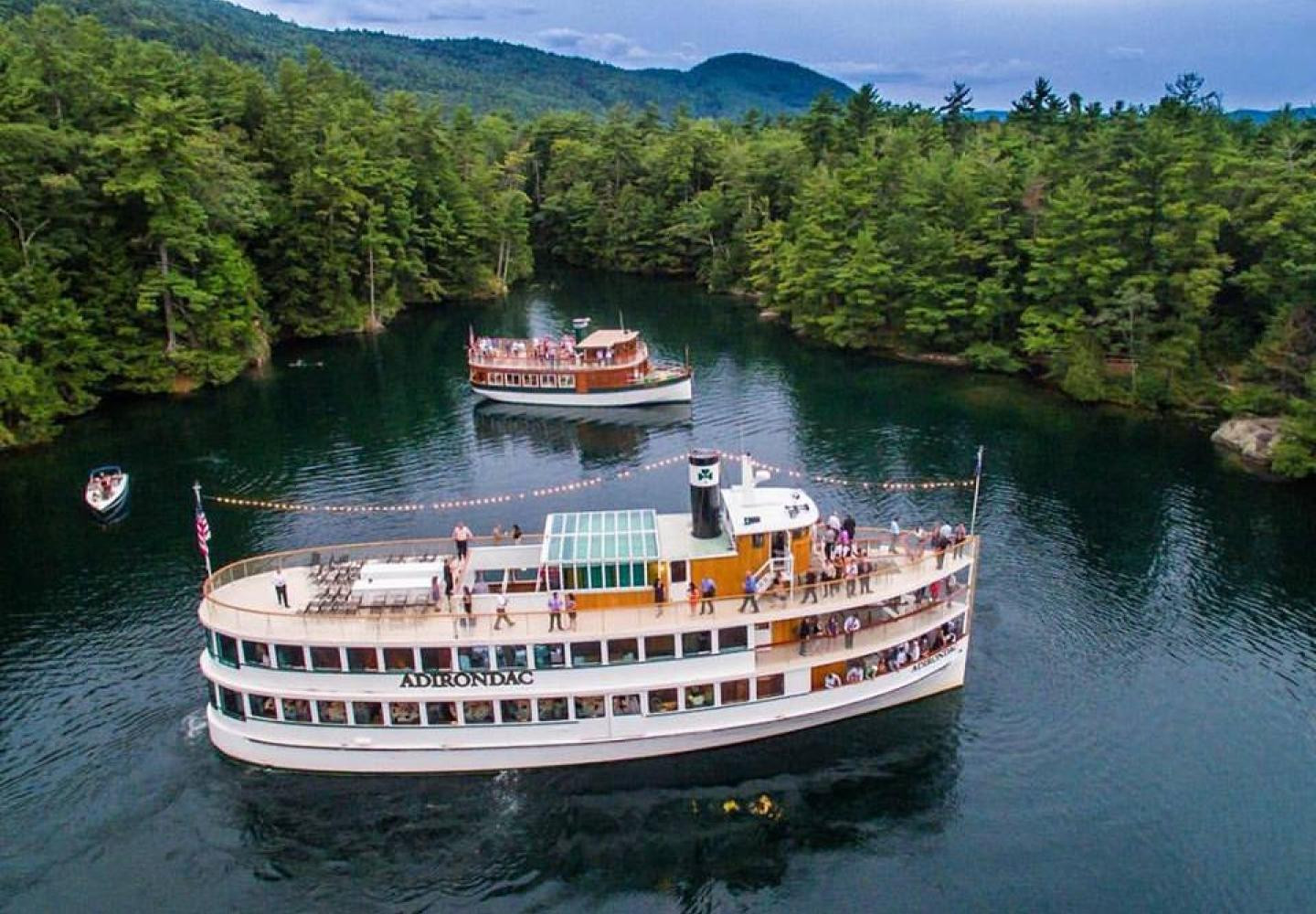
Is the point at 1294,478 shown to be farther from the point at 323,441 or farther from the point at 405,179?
the point at 405,179

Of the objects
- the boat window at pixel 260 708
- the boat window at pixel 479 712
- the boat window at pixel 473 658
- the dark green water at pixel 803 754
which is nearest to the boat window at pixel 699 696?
the dark green water at pixel 803 754

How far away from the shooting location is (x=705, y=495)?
30.8 metres

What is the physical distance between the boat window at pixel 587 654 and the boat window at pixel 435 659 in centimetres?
352

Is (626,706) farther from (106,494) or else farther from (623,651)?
(106,494)

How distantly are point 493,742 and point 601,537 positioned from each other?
6719 mm

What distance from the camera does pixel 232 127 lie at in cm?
8719

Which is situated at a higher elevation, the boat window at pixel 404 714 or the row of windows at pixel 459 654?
the row of windows at pixel 459 654

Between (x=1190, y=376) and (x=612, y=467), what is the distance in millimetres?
36131

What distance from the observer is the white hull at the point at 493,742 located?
28859mm

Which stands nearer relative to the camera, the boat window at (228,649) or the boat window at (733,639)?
the boat window at (228,649)

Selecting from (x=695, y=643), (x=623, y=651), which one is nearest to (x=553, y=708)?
(x=623, y=651)

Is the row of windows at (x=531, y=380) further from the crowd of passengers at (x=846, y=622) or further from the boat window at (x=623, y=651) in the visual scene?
the boat window at (x=623, y=651)

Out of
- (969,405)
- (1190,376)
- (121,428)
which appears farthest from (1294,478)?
(121,428)

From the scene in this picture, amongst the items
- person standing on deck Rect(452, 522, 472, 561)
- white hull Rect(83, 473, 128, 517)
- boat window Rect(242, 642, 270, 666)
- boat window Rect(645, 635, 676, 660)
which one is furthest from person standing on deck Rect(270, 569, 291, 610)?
white hull Rect(83, 473, 128, 517)
